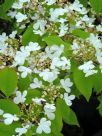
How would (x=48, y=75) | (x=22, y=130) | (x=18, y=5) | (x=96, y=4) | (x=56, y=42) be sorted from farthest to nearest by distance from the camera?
(x=18, y=5), (x=96, y=4), (x=56, y=42), (x=48, y=75), (x=22, y=130)

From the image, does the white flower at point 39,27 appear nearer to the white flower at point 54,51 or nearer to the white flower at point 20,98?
the white flower at point 54,51

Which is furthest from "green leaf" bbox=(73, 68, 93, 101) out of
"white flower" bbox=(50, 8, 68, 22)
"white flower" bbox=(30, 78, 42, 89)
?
"white flower" bbox=(50, 8, 68, 22)

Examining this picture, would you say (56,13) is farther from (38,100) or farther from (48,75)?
(38,100)

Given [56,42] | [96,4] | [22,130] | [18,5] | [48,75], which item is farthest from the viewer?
[18,5]

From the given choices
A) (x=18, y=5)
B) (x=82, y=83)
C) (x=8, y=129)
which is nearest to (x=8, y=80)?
(x=8, y=129)

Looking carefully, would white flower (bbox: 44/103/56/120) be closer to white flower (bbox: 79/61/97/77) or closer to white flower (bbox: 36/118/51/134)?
white flower (bbox: 36/118/51/134)

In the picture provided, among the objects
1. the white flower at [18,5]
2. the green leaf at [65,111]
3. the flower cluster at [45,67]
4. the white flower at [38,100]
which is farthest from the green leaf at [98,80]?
the white flower at [18,5]
